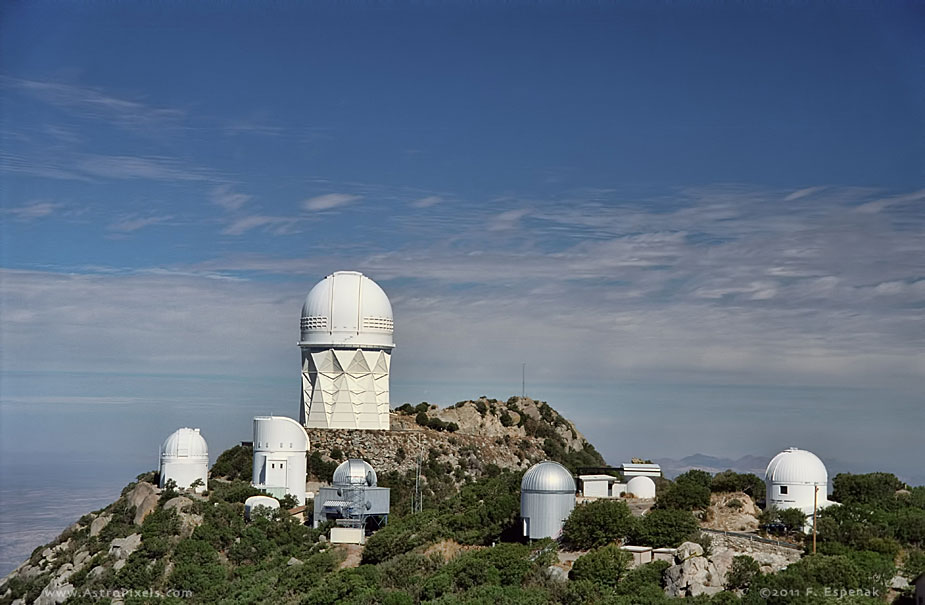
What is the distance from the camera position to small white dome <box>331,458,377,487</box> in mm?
54531

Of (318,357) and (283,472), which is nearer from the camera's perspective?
(283,472)

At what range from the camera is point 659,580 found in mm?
36469

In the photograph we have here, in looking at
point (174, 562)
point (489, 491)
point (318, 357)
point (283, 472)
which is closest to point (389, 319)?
point (318, 357)

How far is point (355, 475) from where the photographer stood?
180ft

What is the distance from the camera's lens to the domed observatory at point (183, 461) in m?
58.7

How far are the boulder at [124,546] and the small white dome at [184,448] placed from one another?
620 centimetres

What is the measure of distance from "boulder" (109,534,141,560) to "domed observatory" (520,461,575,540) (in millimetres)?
20326

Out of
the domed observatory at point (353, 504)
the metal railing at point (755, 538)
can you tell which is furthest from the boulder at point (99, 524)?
the metal railing at point (755, 538)

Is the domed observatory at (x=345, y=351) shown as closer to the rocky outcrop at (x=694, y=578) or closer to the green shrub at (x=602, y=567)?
the green shrub at (x=602, y=567)

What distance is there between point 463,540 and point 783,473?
13278mm

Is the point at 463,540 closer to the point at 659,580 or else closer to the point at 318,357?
the point at 659,580

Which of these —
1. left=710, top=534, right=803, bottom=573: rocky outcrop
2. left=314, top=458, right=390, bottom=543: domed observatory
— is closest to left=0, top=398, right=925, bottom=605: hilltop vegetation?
left=710, top=534, right=803, bottom=573: rocky outcrop

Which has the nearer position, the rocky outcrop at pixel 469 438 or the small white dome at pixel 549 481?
the small white dome at pixel 549 481

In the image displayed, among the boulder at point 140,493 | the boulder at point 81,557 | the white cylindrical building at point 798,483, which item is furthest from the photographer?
the boulder at point 140,493
